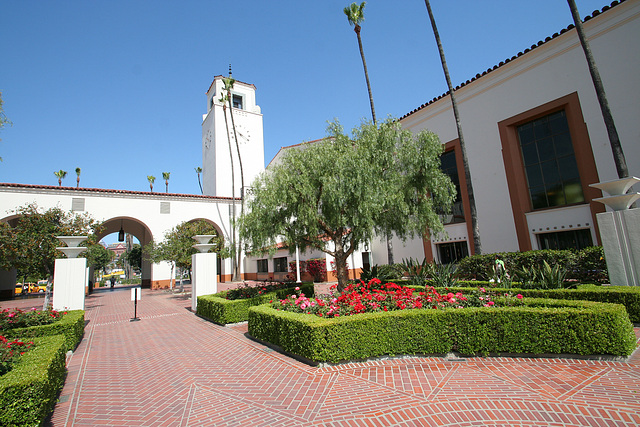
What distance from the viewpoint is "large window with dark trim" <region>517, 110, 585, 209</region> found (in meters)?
13.5

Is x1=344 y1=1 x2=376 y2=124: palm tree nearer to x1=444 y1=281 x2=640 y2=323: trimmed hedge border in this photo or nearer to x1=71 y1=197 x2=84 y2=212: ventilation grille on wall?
x1=444 y1=281 x2=640 y2=323: trimmed hedge border

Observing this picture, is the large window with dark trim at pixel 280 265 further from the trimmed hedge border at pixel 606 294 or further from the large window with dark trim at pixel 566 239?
the trimmed hedge border at pixel 606 294

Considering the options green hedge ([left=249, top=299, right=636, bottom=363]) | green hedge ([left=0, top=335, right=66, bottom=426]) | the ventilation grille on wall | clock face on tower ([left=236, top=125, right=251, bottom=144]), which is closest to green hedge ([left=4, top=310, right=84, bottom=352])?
green hedge ([left=0, top=335, right=66, bottom=426])

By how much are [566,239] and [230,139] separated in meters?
31.9

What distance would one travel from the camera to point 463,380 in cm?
486

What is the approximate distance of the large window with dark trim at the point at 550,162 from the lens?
531 inches

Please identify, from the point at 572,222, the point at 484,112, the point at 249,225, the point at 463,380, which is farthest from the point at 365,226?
the point at 484,112

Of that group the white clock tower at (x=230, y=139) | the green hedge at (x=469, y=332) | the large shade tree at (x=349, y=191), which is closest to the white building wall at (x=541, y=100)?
the large shade tree at (x=349, y=191)

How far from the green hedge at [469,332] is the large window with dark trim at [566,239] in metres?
8.63

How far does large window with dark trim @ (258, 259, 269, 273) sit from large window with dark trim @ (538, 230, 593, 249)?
2152cm

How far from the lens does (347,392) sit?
4738mm

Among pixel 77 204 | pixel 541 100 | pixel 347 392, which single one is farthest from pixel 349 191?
pixel 77 204

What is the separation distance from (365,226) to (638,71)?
453 inches

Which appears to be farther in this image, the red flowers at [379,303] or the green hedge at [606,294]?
the green hedge at [606,294]
